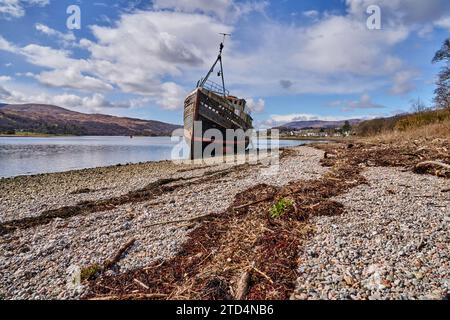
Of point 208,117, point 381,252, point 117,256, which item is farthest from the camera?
point 208,117

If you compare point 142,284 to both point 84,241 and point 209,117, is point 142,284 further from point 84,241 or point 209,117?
point 209,117

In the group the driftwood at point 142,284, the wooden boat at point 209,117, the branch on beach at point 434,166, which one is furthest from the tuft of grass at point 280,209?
the wooden boat at point 209,117

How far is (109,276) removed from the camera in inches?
177

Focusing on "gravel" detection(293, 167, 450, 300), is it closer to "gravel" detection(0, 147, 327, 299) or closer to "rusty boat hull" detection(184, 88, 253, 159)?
"gravel" detection(0, 147, 327, 299)

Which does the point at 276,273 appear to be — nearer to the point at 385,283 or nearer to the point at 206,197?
the point at 385,283

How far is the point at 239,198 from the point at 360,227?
3781 millimetres

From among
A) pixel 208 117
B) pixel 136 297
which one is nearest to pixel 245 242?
pixel 136 297

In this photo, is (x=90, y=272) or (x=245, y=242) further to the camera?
(x=245, y=242)

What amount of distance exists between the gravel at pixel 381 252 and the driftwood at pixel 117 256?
3.08m

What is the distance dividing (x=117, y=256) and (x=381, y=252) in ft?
14.3

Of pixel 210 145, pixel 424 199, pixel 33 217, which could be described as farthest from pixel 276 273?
pixel 210 145

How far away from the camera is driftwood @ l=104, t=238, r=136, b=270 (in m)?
4.82

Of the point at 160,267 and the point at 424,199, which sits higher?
the point at 424,199

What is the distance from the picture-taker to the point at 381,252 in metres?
4.37
